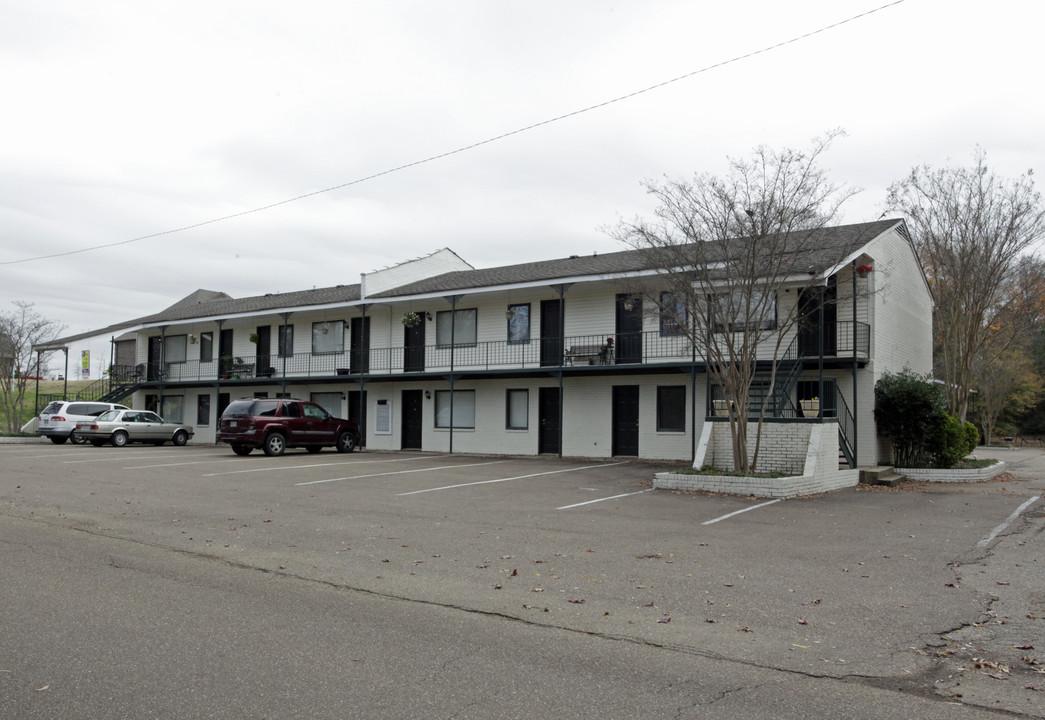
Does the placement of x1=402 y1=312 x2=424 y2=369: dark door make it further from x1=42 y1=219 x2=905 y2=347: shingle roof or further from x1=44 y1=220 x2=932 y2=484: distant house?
x1=42 y1=219 x2=905 y2=347: shingle roof

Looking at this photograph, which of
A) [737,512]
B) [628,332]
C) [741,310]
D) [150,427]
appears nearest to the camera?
[737,512]

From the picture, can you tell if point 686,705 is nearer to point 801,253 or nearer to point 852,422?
point 801,253

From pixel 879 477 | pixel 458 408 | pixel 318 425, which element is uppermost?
pixel 458 408

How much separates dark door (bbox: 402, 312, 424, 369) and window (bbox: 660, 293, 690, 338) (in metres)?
9.31

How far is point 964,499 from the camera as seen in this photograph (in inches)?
575

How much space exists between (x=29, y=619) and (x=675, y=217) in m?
13.0

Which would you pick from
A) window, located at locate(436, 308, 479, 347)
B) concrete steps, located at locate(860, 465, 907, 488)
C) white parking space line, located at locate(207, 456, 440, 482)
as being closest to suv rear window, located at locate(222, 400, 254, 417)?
white parking space line, located at locate(207, 456, 440, 482)

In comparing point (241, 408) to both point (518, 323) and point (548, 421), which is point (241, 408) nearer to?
point (518, 323)

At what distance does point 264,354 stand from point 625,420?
53.0 feet

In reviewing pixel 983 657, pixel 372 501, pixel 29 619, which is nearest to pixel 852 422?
pixel 372 501

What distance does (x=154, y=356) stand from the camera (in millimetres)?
36812

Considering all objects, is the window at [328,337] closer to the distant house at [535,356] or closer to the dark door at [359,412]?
the distant house at [535,356]

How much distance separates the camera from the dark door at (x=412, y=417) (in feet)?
90.9

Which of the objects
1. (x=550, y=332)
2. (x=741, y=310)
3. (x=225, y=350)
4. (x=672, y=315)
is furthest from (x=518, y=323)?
(x=225, y=350)
